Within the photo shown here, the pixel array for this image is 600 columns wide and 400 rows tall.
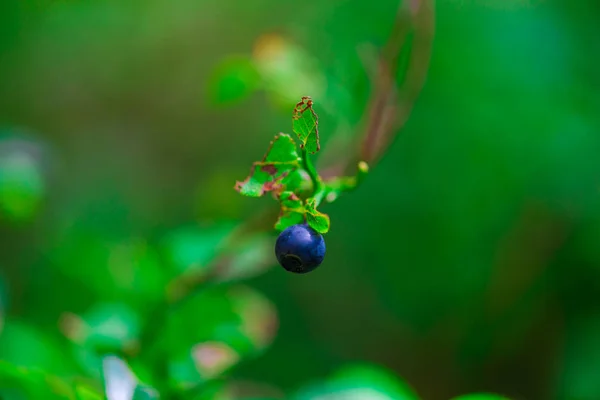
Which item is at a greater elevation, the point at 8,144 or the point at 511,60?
the point at 511,60

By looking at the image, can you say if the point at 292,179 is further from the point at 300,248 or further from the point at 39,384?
the point at 39,384

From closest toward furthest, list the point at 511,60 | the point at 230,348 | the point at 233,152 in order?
the point at 230,348 < the point at 511,60 < the point at 233,152

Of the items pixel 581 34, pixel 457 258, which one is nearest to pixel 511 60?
pixel 581 34

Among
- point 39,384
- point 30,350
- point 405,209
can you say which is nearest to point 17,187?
point 30,350

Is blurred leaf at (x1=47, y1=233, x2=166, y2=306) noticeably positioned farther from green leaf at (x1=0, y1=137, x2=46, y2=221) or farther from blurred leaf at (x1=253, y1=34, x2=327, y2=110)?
blurred leaf at (x1=253, y1=34, x2=327, y2=110)

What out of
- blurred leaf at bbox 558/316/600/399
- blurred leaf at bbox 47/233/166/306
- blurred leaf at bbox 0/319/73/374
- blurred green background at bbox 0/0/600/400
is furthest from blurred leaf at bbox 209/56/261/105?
blurred leaf at bbox 558/316/600/399

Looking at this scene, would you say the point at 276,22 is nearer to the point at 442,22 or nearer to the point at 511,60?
the point at 442,22

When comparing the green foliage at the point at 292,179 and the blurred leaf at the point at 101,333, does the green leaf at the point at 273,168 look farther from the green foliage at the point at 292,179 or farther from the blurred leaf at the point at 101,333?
the blurred leaf at the point at 101,333

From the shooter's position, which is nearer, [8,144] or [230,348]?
[230,348]
